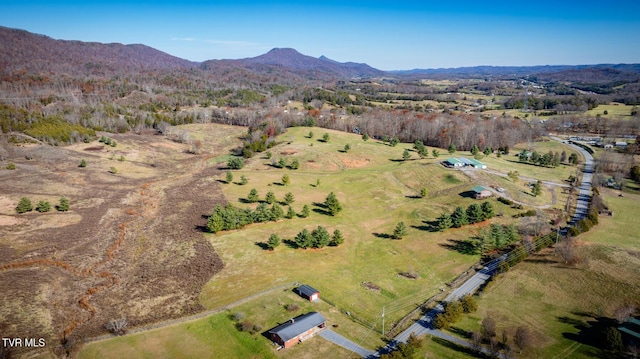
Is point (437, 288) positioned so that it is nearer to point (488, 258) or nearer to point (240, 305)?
point (488, 258)

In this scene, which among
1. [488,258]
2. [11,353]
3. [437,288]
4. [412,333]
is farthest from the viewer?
[488,258]

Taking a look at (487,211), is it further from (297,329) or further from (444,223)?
(297,329)

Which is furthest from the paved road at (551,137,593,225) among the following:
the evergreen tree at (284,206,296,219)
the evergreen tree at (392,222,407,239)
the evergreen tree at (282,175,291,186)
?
the evergreen tree at (282,175,291,186)

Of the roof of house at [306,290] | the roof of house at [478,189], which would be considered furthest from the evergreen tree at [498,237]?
the roof of house at [306,290]

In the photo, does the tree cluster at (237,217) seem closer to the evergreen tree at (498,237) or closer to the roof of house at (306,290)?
the roof of house at (306,290)

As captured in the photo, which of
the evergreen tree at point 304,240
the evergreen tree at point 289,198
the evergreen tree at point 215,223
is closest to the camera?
the evergreen tree at point 304,240

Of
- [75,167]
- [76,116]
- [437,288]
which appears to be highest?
[76,116]

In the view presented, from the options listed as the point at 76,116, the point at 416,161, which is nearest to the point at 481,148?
the point at 416,161

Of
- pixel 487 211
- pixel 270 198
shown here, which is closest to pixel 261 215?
pixel 270 198
